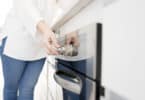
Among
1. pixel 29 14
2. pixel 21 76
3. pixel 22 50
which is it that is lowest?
pixel 21 76

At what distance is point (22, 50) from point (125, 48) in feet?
1.77

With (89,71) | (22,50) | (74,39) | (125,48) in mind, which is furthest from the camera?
(22,50)

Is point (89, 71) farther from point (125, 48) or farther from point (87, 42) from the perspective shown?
point (125, 48)

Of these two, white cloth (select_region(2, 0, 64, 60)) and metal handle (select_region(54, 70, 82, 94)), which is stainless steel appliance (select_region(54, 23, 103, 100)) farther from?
white cloth (select_region(2, 0, 64, 60))

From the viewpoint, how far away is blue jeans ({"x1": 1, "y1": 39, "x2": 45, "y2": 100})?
0.89 meters

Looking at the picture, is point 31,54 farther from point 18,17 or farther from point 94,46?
point 94,46

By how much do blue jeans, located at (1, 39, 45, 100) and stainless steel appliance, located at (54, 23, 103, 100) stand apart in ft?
0.67

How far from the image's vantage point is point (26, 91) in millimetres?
886

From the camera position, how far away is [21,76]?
92 centimetres

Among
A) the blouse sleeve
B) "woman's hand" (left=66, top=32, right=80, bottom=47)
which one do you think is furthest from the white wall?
the blouse sleeve

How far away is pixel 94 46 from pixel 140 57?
0.69ft

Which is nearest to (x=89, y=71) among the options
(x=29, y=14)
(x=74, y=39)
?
(x=74, y=39)

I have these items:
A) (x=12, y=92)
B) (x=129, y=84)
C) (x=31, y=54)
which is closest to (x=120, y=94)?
(x=129, y=84)

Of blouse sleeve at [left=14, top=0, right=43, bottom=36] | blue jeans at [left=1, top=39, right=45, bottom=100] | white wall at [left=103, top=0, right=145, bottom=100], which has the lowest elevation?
blue jeans at [left=1, top=39, right=45, bottom=100]
